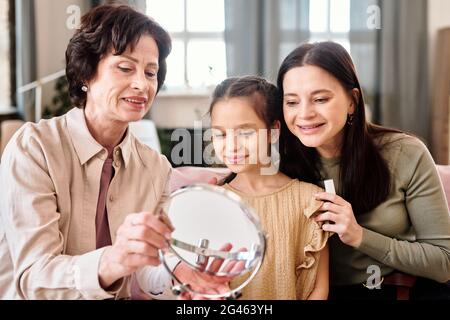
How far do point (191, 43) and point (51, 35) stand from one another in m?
0.19

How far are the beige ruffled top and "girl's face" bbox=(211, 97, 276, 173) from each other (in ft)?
0.15

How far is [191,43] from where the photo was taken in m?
0.75

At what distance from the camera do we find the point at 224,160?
721mm

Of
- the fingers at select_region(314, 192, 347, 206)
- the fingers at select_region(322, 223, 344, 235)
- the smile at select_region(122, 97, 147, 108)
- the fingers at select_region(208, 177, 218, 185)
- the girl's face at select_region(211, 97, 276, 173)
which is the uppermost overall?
the smile at select_region(122, 97, 147, 108)

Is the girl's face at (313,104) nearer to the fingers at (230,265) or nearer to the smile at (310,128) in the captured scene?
the smile at (310,128)

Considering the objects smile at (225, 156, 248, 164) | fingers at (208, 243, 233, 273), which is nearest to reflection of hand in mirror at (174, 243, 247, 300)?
fingers at (208, 243, 233, 273)

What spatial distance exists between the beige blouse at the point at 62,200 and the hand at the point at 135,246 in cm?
2

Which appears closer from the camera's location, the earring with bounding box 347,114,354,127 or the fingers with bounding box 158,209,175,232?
the fingers with bounding box 158,209,175,232

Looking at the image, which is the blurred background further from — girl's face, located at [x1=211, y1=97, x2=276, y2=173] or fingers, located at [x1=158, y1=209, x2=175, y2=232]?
fingers, located at [x1=158, y1=209, x2=175, y2=232]

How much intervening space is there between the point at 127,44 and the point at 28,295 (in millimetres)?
352

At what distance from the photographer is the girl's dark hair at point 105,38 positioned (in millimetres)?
683

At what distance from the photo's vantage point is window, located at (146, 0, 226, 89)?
735 millimetres

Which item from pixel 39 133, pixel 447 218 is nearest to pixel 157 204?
pixel 39 133

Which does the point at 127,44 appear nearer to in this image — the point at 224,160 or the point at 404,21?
the point at 224,160
